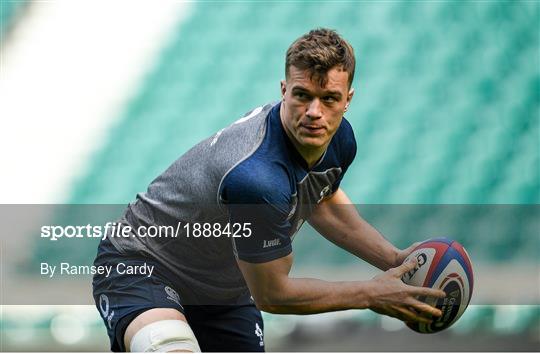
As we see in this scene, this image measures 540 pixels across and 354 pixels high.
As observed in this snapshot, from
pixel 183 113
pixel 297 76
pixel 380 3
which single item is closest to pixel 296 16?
pixel 380 3

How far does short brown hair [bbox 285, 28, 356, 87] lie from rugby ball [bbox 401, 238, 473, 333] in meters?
0.57

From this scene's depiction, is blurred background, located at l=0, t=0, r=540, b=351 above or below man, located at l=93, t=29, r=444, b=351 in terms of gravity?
above

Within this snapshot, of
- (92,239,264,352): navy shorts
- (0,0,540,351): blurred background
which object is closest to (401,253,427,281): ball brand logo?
(92,239,264,352): navy shorts

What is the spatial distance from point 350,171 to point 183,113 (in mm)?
695

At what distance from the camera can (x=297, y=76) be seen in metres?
2.28

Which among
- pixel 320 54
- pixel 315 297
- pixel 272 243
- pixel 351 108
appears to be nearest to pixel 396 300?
pixel 315 297

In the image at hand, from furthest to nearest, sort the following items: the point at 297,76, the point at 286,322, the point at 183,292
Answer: the point at 286,322 < the point at 183,292 < the point at 297,76

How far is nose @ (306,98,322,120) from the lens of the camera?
2.23 meters

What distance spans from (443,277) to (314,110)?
25.5 inches

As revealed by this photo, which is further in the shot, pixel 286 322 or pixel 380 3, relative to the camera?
pixel 380 3

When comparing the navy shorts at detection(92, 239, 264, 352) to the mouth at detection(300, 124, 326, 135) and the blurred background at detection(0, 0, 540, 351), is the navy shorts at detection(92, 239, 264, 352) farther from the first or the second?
the blurred background at detection(0, 0, 540, 351)

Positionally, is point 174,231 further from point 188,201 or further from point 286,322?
point 286,322

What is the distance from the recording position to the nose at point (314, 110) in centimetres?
223

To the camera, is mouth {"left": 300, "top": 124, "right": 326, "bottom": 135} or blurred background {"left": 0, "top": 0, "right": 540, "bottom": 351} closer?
mouth {"left": 300, "top": 124, "right": 326, "bottom": 135}
